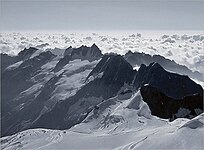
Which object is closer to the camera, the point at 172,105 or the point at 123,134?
the point at 123,134

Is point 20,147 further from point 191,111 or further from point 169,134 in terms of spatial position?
point 191,111

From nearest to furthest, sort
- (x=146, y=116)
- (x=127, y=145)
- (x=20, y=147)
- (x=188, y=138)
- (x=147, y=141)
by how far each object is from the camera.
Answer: (x=188, y=138) → (x=147, y=141) → (x=127, y=145) → (x=20, y=147) → (x=146, y=116)

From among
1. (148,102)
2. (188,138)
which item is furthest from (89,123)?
(188,138)

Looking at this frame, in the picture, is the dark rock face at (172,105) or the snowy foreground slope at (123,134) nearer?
the snowy foreground slope at (123,134)

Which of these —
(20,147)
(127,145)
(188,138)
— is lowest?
(20,147)

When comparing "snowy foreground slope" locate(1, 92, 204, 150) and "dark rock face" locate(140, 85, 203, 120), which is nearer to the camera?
"snowy foreground slope" locate(1, 92, 204, 150)
